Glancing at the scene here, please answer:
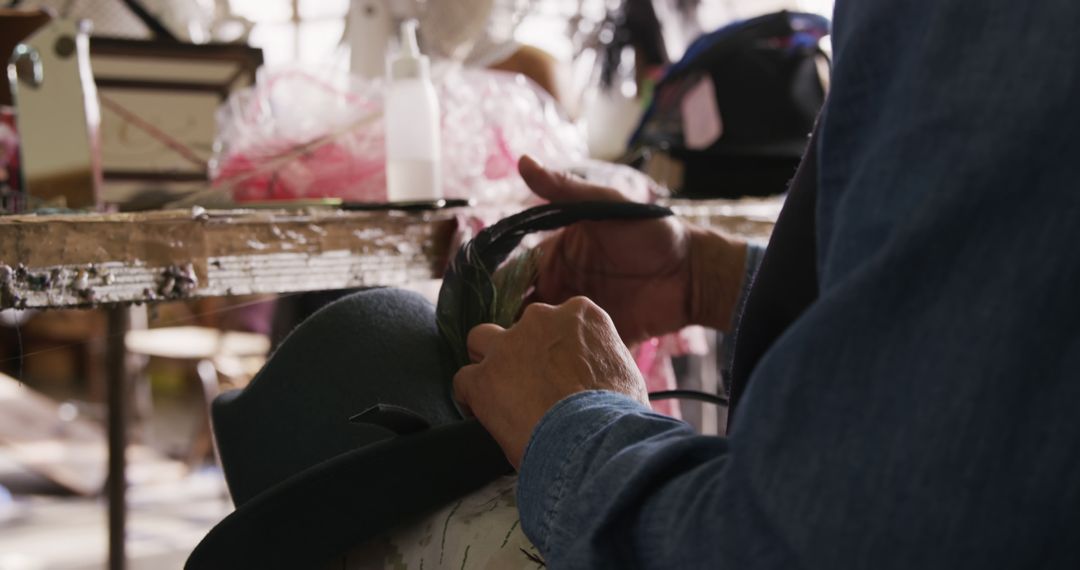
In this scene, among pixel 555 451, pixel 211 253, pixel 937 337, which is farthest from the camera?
pixel 211 253

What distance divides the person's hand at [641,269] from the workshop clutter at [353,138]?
0.65 feet

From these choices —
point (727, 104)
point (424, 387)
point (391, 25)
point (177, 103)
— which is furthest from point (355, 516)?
point (391, 25)

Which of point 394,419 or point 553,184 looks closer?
point 394,419

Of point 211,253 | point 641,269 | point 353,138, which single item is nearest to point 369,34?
point 353,138

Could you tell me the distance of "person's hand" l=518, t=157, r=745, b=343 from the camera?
43.8 inches

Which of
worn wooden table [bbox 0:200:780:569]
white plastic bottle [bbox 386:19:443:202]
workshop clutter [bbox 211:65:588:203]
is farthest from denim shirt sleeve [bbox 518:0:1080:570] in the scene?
workshop clutter [bbox 211:65:588:203]

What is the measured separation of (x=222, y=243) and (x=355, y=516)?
0.32 metres

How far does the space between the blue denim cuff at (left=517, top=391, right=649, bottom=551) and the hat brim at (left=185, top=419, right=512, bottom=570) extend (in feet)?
0.32

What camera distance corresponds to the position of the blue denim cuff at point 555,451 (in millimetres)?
521

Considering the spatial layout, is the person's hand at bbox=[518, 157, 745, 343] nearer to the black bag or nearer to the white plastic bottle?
the white plastic bottle

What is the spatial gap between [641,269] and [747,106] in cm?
102

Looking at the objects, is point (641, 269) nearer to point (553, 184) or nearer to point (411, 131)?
point (553, 184)

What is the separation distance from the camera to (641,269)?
3.87 feet

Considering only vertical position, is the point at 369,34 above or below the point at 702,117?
above
